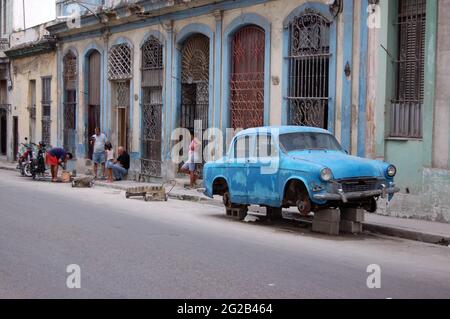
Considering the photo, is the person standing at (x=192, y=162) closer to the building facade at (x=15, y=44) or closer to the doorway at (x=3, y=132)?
the building facade at (x=15, y=44)

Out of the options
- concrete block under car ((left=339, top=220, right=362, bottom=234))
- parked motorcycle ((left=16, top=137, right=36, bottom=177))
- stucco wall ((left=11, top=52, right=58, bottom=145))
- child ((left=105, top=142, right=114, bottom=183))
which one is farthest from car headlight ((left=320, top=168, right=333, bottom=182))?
stucco wall ((left=11, top=52, right=58, bottom=145))

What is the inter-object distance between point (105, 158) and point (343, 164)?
15.3m

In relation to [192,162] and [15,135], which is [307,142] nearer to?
[192,162]

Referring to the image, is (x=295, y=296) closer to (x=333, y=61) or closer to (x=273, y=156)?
(x=273, y=156)

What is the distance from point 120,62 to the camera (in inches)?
984

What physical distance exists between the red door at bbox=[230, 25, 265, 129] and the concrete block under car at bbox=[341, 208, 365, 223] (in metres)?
6.76

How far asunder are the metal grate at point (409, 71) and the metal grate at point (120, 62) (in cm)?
1219

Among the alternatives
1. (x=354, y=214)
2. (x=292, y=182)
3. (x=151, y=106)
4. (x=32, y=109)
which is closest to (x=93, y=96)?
(x=151, y=106)

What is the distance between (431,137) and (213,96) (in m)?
8.11

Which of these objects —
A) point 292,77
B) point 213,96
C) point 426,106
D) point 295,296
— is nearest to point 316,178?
point 426,106

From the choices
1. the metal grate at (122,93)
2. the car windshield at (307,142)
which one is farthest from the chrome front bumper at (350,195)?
the metal grate at (122,93)

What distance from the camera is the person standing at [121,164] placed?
2395 cm

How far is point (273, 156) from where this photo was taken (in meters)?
12.2
